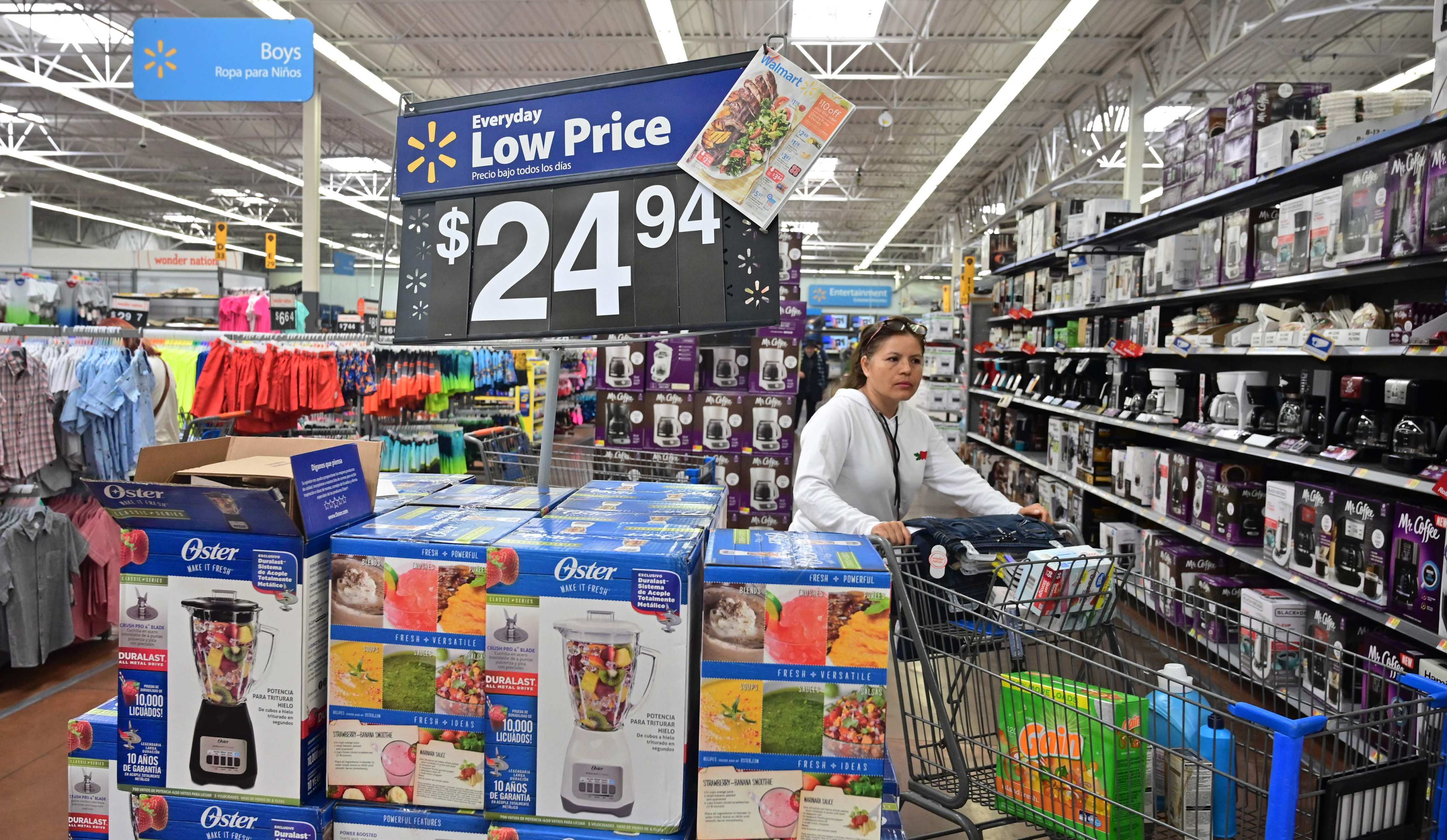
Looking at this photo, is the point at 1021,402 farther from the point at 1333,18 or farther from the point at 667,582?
the point at 667,582

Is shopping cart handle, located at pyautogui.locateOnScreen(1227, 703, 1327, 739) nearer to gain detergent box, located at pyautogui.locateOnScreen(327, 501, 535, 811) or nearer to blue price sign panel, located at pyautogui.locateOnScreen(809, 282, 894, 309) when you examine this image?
gain detergent box, located at pyautogui.locateOnScreen(327, 501, 535, 811)

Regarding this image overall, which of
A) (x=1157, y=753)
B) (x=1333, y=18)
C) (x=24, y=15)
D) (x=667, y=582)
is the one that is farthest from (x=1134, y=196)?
(x=24, y=15)

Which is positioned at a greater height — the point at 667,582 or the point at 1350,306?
the point at 1350,306

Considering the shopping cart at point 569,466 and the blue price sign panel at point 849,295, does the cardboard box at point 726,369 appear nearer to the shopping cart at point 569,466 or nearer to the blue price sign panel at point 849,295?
the shopping cart at point 569,466

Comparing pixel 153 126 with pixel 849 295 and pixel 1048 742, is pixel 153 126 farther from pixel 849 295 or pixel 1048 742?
pixel 849 295

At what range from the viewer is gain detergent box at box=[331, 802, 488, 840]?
1444 millimetres

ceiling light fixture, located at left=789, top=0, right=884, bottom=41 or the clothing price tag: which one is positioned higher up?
ceiling light fixture, located at left=789, top=0, right=884, bottom=41

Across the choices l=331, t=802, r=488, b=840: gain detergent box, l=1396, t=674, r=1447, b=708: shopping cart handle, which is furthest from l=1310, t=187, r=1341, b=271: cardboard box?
l=331, t=802, r=488, b=840: gain detergent box

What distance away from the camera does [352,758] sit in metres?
1.48

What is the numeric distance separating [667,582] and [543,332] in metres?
0.76

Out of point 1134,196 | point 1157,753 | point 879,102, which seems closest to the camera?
point 1157,753

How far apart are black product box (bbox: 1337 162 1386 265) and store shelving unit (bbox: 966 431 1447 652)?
1.37m

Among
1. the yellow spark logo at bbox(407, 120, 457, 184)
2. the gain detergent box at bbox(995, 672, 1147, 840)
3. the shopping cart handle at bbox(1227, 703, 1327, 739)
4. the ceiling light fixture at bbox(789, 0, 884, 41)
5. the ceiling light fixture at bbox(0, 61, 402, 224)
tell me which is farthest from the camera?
the ceiling light fixture at bbox(0, 61, 402, 224)

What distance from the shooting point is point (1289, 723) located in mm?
1339
